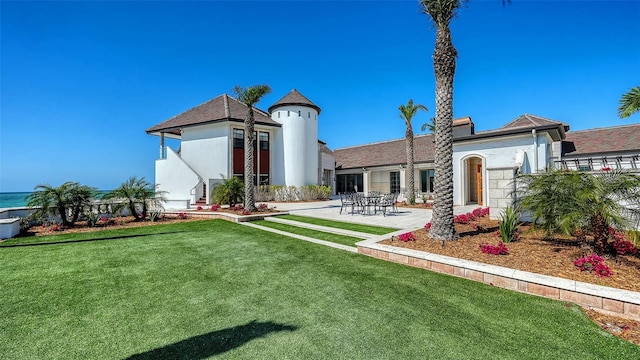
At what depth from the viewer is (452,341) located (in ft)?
10.5

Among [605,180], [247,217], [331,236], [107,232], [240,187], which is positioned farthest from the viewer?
[240,187]

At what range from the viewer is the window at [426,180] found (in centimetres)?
2623

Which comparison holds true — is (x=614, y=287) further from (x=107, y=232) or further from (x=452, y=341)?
(x=107, y=232)

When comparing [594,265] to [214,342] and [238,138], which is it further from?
[238,138]

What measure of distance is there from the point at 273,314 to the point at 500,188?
932cm

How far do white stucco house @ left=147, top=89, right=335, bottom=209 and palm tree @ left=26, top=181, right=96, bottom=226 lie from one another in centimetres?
933

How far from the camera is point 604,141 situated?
892 inches

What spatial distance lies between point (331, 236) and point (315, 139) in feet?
59.6

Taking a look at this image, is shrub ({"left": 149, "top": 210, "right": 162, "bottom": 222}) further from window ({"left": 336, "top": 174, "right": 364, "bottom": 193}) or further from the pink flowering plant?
window ({"left": 336, "top": 174, "right": 364, "bottom": 193})

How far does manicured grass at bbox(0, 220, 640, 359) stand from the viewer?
3.04m

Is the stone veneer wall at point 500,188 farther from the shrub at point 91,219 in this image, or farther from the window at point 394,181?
the window at point 394,181

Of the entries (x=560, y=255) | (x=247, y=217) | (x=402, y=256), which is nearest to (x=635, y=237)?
(x=560, y=255)

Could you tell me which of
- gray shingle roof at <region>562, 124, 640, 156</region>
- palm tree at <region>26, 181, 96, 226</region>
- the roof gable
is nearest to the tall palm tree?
palm tree at <region>26, 181, 96, 226</region>

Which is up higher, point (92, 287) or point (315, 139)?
point (315, 139)
